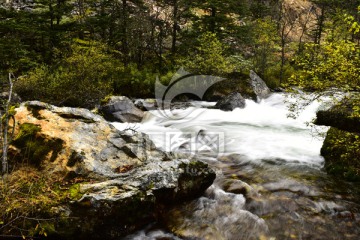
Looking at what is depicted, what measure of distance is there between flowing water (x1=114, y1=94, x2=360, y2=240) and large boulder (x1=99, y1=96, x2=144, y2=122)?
2.02m

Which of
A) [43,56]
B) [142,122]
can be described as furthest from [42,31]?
[142,122]

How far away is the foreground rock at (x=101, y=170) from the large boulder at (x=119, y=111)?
6205 millimetres

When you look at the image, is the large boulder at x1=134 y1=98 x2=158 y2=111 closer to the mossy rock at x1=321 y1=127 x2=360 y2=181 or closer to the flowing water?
the flowing water

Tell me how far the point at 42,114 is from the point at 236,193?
203 inches

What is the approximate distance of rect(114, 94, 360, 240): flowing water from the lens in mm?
5793

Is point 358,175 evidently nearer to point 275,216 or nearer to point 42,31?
point 275,216

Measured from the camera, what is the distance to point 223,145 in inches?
440

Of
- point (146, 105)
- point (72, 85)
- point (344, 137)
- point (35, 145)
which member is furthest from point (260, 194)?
point (72, 85)

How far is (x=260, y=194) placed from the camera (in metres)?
7.20

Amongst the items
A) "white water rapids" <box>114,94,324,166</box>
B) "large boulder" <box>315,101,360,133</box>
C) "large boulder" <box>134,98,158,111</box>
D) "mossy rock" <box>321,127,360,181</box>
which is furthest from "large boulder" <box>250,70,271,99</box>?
"large boulder" <box>315,101,360,133</box>

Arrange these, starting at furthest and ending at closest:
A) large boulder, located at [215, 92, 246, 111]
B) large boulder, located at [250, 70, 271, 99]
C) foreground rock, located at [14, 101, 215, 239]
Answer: large boulder, located at [250, 70, 271, 99]
large boulder, located at [215, 92, 246, 111]
foreground rock, located at [14, 101, 215, 239]

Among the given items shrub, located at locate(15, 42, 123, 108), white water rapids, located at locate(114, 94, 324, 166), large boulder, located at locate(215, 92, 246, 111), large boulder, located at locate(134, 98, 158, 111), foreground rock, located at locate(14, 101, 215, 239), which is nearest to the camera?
foreground rock, located at locate(14, 101, 215, 239)

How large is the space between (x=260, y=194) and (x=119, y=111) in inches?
357

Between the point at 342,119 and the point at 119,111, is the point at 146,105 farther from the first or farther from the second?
the point at 342,119
